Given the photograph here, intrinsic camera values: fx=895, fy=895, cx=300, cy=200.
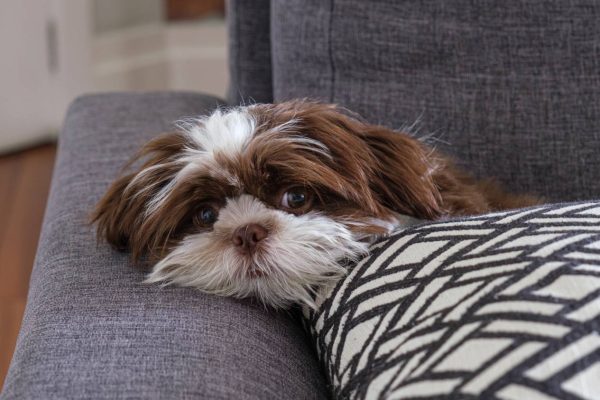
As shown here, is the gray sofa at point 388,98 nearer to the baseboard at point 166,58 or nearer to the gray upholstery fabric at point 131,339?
the gray upholstery fabric at point 131,339

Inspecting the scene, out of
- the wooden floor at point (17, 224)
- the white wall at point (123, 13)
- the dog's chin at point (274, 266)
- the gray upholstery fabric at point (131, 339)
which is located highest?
the dog's chin at point (274, 266)

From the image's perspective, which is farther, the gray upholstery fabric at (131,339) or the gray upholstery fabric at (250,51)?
the gray upholstery fabric at (250,51)

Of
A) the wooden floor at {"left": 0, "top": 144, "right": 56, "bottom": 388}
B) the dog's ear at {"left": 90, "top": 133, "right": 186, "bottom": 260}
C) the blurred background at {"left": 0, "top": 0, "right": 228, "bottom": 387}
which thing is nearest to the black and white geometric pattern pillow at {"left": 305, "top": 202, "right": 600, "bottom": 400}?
the dog's ear at {"left": 90, "top": 133, "right": 186, "bottom": 260}

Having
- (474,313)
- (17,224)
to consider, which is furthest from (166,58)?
(474,313)

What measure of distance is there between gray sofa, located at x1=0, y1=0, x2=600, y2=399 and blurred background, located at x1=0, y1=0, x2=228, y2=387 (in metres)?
1.03

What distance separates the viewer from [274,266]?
1261 millimetres

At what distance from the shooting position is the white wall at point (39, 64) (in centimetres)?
332

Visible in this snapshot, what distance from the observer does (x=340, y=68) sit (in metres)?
1.67

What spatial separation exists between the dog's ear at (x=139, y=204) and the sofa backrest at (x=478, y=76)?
43 cm

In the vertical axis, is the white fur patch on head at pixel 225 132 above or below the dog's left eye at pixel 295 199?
above

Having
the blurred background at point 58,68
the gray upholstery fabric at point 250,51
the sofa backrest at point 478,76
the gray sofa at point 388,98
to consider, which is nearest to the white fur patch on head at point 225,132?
the gray sofa at point 388,98

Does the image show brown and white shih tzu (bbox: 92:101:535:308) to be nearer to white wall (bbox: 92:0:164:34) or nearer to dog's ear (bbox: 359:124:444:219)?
dog's ear (bbox: 359:124:444:219)

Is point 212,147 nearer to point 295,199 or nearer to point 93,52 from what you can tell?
point 295,199

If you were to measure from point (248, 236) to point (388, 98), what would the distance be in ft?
1.67
